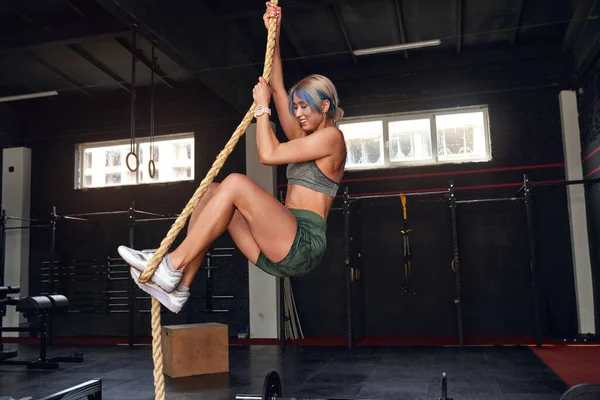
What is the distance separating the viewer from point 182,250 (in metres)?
1.88

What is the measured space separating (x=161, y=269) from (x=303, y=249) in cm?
55

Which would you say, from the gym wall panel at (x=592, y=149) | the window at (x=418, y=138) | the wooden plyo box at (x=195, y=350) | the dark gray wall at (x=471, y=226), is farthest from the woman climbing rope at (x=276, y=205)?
the window at (x=418, y=138)

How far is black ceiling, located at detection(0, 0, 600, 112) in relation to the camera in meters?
4.94

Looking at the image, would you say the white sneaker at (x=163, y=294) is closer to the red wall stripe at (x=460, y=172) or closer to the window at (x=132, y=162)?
the red wall stripe at (x=460, y=172)

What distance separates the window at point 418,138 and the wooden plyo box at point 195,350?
3188 mm

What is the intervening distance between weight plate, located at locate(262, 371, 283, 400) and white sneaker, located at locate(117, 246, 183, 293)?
4.25ft

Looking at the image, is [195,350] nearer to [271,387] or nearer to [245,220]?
[271,387]

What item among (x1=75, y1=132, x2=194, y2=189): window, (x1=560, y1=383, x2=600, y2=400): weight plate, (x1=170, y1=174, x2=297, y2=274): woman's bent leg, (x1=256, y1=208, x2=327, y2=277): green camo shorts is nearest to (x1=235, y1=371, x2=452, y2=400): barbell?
(x1=560, y1=383, x2=600, y2=400): weight plate

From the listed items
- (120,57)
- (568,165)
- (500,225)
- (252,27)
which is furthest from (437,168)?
(120,57)

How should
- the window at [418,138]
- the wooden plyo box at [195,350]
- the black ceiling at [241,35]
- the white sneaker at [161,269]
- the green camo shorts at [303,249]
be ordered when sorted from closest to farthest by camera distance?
the white sneaker at [161,269]
the green camo shorts at [303,249]
the wooden plyo box at [195,350]
the black ceiling at [241,35]
the window at [418,138]

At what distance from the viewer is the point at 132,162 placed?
25.5 ft

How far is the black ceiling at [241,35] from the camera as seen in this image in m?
4.94

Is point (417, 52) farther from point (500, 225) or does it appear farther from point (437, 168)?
point (500, 225)

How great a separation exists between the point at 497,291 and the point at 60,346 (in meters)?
5.60
